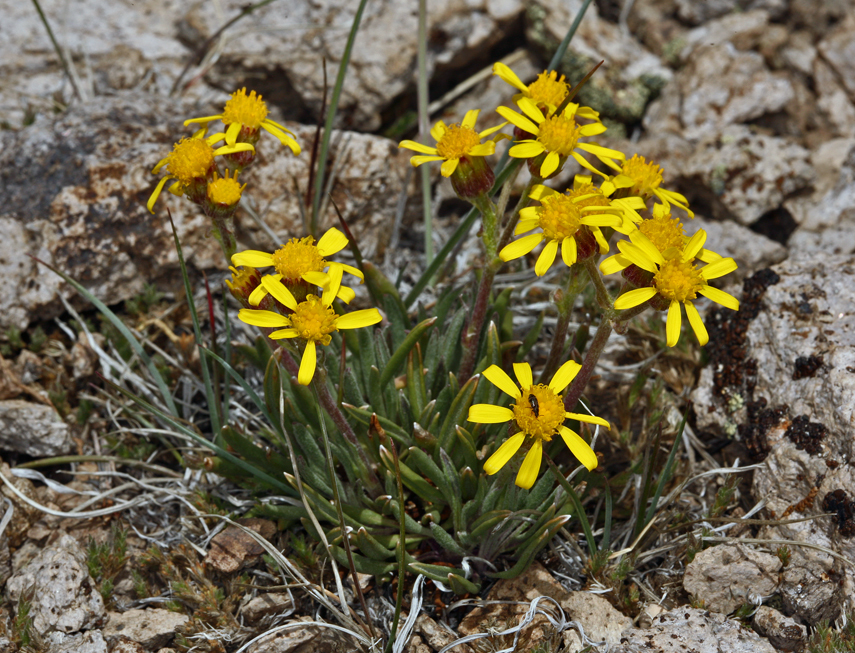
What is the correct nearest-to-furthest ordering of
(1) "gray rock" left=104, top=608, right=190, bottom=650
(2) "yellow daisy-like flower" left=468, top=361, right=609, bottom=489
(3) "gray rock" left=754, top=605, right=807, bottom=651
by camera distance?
(2) "yellow daisy-like flower" left=468, top=361, right=609, bottom=489
(3) "gray rock" left=754, top=605, right=807, bottom=651
(1) "gray rock" left=104, top=608, right=190, bottom=650

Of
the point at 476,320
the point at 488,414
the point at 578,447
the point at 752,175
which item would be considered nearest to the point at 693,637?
the point at 578,447

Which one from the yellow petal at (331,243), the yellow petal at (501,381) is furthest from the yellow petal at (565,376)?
the yellow petal at (331,243)

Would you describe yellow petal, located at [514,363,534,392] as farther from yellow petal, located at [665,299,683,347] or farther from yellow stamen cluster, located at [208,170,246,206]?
yellow stamen cluster, located at [208,170,246,206]

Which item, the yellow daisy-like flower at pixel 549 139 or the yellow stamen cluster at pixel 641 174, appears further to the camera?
the yellow stamen cluster at pixel 641 174

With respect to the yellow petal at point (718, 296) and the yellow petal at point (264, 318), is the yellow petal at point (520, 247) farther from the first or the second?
the yellow petal at point (264, 318)

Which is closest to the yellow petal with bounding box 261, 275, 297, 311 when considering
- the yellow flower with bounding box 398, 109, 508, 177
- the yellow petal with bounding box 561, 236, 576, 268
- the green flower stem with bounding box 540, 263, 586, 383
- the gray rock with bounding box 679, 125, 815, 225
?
the yellow flower with bounding box 398, 109, 508, 177

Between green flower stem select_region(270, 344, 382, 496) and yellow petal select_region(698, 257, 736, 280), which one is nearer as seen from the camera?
yellow petal select_region(698, 257, 736, 280)
